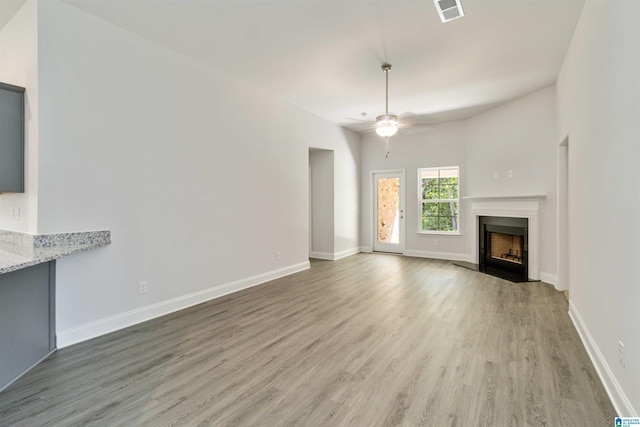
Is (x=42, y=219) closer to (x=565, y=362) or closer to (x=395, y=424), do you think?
(x=395, y=424)

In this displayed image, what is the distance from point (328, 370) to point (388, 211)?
5904mm

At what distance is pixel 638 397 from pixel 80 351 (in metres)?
3.90

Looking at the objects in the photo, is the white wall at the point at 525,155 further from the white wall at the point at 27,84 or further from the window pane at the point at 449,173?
the white wall at the point at 27,84

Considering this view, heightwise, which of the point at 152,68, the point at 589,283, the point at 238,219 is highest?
the point at 152,68

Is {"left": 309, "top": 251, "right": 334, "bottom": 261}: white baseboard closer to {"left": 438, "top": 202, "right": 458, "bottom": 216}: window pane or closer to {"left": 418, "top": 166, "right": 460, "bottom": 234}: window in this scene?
{"left": 418, "top": 166, "right": 460, "bottom": 234}: window

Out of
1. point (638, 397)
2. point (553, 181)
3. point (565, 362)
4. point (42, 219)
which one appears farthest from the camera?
point (553, 181)

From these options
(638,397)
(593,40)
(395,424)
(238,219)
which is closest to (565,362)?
(638,397)

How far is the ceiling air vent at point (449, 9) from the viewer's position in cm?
271

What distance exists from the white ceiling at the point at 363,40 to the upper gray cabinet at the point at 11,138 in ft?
3.28

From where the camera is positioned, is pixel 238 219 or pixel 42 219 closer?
pixel 42 219

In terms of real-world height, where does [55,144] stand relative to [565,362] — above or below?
above

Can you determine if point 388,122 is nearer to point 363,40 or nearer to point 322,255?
point 363,40

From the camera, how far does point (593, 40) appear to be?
2.54 m

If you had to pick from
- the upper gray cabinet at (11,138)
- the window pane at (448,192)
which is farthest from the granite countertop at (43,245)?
the window pane at (448,192)
